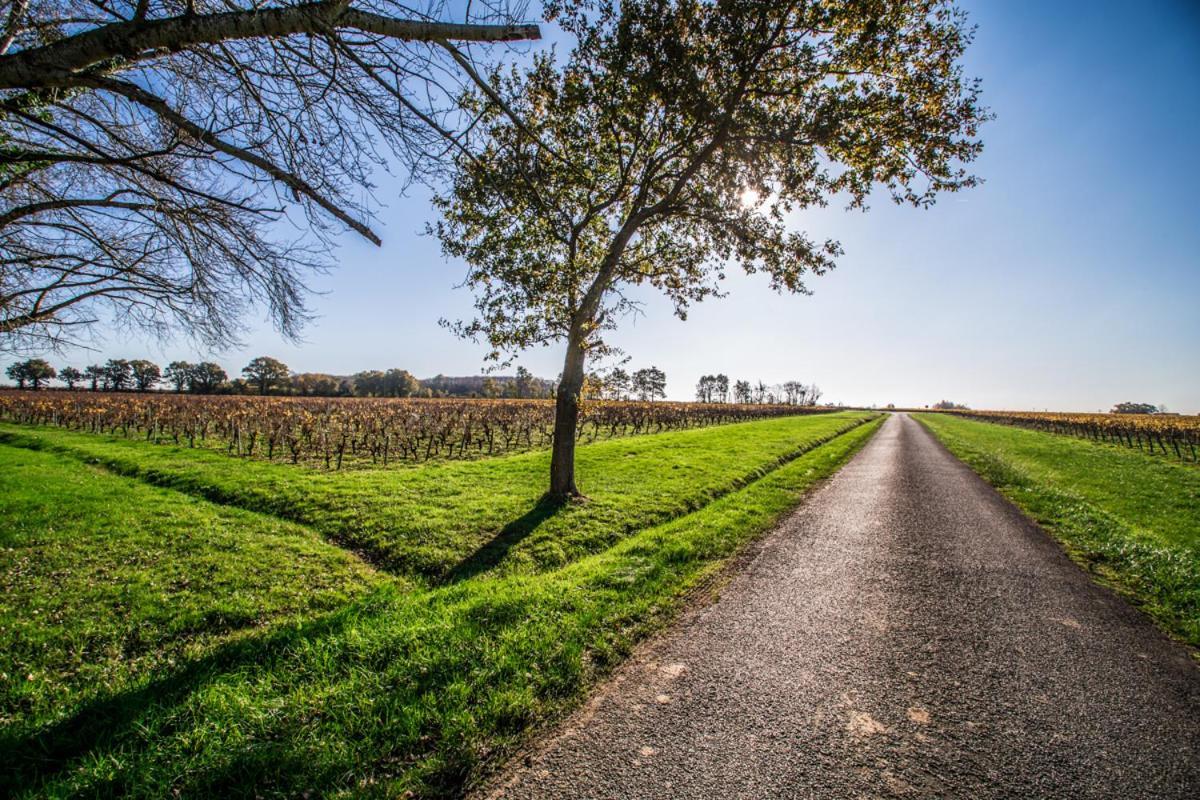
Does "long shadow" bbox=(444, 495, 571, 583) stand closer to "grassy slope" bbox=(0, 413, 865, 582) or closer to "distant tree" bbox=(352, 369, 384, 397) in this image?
"grassy slope" bbox=(0, 413, 865, 582)

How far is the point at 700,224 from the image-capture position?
11633 mm

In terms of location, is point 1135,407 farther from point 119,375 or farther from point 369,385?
point 119,375

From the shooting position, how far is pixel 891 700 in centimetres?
345

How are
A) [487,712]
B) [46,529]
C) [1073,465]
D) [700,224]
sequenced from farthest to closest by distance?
[1073,465] < [700,224] < [46,529] < [487,712]

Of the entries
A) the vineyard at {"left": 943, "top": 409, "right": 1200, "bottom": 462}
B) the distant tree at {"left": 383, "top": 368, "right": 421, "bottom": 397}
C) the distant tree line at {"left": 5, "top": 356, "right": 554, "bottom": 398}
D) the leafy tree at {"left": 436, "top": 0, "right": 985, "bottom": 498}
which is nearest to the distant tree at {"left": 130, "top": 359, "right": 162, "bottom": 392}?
the distant tree line at {"left": 5, "top": 356, "right": 554, "bottom": 398}

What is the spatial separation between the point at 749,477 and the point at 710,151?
30.3 feet

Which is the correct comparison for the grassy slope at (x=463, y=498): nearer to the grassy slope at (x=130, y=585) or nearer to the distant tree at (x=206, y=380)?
the grassy slope at (x=130, y=585)

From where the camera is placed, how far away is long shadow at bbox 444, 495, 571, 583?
6.70 meters

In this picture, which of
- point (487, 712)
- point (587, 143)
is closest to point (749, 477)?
point (587, 143)

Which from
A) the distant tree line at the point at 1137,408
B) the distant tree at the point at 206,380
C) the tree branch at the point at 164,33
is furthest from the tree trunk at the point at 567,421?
the distant tree line at the point at 1137,408

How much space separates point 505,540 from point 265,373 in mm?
116784

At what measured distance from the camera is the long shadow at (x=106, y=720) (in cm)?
275

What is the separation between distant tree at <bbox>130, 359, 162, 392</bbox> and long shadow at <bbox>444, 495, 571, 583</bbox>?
13711 centimetres

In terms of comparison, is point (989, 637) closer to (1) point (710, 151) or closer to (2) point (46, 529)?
(1) point (710, 151)
